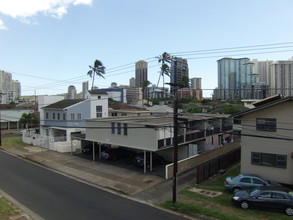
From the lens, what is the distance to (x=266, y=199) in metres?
14.7

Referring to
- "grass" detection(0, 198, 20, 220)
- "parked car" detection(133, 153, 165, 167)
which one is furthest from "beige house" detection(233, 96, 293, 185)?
"grass" detection(0, 198, 20, 220)

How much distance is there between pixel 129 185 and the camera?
2034 centimetres

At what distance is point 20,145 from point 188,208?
3384 cm

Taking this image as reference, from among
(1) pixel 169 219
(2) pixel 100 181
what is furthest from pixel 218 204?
(2) pixel 100 181

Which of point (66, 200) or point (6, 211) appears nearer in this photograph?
point (6, 211)

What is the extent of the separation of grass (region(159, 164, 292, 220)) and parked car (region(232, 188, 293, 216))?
0.33 metres

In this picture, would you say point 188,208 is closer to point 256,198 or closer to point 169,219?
point 169,219

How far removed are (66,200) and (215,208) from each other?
9399mm

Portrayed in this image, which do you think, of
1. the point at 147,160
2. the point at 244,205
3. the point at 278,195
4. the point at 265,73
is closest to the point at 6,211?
the point at 244,205

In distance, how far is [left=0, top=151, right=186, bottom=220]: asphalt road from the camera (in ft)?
47.0

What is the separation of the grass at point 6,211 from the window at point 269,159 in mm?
17571

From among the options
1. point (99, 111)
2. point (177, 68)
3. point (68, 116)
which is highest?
point (177, 68)

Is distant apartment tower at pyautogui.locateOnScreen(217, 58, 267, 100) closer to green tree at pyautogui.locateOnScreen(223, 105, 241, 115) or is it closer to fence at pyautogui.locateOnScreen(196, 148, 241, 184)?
fence at pyautogui.locateOnScreen(196, 148, 241, 184)

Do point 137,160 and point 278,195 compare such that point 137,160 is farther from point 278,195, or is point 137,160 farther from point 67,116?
point 67,116
